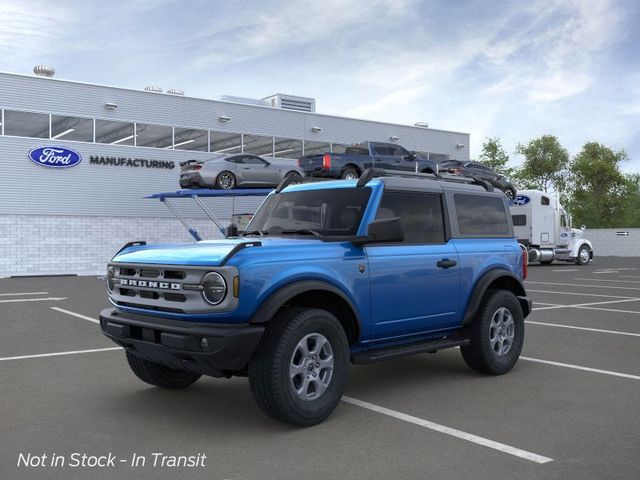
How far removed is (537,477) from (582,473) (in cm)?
30

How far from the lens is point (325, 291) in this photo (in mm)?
5250

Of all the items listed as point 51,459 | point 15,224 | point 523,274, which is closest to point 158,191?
point 15,224

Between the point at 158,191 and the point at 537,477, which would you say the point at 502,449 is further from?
the point at 158,191

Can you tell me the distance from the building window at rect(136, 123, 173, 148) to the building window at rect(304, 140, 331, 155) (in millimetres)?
7387

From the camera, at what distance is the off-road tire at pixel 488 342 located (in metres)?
6.62

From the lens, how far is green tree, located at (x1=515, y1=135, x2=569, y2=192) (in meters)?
71.1

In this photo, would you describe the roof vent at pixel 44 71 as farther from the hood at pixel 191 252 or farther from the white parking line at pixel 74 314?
the hood at pixel 191 252

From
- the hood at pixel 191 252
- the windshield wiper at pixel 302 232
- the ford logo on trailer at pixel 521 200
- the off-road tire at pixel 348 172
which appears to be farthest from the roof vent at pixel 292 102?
the hood at pixel 191 252

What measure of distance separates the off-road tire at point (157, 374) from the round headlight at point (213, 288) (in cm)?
163

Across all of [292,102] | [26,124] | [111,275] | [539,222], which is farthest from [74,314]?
[292,102]

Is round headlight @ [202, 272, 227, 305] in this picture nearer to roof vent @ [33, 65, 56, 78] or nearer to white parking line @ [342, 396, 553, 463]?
white parking line @ [342, 396, 553, 463]

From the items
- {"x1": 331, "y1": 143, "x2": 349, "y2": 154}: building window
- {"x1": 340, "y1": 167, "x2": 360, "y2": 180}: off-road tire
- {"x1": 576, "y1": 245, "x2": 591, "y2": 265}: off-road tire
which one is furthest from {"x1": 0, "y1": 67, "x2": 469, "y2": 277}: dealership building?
{"x1": 576, "y1": 245, "x2": 591, "y2": 265}: off-road tire

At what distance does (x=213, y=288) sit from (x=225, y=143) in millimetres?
27934

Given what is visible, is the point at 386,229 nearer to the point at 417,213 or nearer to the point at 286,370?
the point at 417,213
